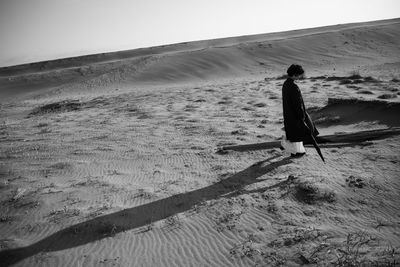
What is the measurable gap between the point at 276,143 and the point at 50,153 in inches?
219

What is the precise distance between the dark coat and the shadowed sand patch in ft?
10.3

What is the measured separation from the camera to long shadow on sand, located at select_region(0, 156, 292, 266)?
4.05m

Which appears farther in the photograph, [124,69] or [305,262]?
[124,69]

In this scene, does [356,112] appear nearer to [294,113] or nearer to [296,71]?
[294,113]

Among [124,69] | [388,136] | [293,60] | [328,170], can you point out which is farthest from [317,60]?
[328,170]

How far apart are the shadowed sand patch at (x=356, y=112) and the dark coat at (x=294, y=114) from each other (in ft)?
10.3

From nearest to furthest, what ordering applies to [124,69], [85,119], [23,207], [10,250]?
[10,250]
[23,207]
[85,119]
[124,69]

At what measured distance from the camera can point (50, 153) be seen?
7.87 meters

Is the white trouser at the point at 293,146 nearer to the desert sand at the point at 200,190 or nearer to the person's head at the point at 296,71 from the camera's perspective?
the desert sand at the point at 200,190

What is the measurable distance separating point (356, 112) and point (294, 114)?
13.2 ft

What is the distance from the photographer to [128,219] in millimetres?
4602

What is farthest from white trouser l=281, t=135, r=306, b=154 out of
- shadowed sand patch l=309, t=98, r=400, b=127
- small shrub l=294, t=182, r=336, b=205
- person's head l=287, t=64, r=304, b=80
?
shadowed sand patch l=309, t=98, r=400, b=127

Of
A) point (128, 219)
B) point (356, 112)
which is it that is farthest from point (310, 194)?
point (356, 112)

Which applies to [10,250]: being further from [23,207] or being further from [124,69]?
[124,69]
